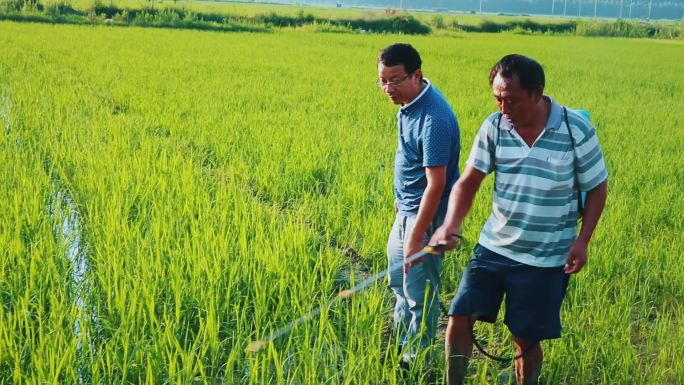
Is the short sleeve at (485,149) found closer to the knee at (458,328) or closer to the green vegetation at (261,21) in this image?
the knee at (458,328)

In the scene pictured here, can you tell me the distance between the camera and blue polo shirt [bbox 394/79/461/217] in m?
1.86

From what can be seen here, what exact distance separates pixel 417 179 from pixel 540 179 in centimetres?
39

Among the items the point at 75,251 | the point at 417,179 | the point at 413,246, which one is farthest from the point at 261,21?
the point at 413,246

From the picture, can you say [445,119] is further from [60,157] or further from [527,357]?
[60,157]

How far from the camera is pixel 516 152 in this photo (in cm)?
175

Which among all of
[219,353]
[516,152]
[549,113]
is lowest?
[219,353]

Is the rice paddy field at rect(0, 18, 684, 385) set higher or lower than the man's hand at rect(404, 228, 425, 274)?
lower

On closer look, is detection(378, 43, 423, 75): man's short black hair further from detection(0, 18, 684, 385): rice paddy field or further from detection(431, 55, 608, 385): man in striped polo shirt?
detection(0, 18, 684, 385): rice paddy field

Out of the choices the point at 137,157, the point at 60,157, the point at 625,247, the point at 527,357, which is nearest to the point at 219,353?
the point at 527,357

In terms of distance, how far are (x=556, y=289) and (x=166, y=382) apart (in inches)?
42.5

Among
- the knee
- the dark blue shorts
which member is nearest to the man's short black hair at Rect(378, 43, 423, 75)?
the dark blue shorts

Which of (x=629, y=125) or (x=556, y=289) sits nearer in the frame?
(x=556, y=289)

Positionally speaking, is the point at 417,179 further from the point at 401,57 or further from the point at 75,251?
the point at 75,251

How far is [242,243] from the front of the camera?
2.74 meters
